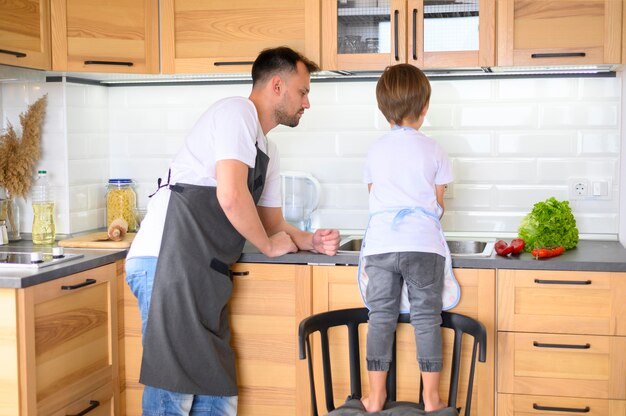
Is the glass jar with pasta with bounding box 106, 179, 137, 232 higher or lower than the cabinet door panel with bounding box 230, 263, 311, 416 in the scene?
higher

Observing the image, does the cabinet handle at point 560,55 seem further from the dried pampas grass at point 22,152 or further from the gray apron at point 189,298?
the dried pampas grass at point 22,152

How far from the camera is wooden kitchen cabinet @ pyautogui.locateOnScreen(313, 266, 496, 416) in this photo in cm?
283

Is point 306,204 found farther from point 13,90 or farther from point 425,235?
point 13,90

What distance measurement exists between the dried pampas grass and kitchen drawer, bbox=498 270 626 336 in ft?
6.38

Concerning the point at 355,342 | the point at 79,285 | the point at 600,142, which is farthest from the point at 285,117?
the point at 600,142

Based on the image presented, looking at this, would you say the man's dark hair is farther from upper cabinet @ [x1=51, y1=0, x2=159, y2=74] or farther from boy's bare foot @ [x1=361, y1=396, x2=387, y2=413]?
boy's bare foot @ [x1=361, y1=396, x2=387, y2=413]

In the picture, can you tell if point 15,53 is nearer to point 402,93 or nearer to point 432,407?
point 402,93

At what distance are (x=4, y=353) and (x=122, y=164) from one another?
140 centimetres

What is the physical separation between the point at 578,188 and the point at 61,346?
206 centimetres

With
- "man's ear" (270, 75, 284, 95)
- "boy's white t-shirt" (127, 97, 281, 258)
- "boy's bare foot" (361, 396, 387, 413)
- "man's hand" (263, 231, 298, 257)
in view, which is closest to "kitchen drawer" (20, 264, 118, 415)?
"boy's white t-shirt" (127, 97, 281, 258)

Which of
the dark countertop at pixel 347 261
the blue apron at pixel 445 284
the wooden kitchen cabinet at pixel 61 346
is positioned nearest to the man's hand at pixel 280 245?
the dark countertop at pixel 347 261

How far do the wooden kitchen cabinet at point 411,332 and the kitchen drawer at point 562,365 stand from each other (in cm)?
6

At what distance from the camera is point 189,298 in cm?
A: 274

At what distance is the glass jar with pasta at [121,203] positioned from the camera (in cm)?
368
